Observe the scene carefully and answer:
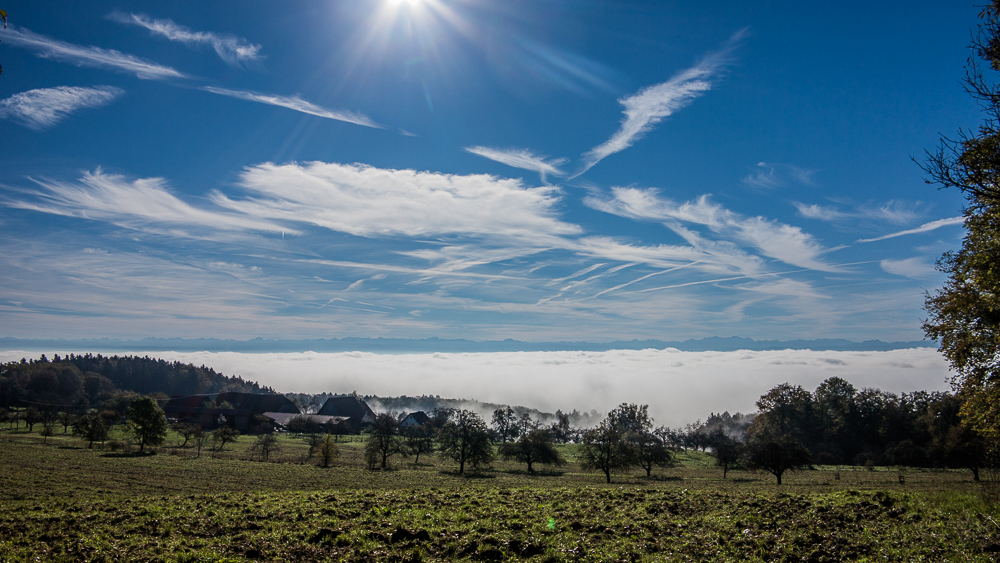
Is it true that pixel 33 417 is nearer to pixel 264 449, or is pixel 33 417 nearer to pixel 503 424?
pixel 264 449

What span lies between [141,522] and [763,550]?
21899 mm

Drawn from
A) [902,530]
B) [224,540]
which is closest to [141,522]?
[224,540]

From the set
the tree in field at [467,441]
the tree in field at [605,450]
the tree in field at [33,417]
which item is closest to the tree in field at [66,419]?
the tree in field at [33,417]

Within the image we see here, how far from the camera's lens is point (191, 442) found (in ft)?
283

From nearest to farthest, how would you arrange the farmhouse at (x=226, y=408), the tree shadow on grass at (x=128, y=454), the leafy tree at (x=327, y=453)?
the tree shadow on grass at (x=128, y=454), the leafy tree at (x=327, y=453), the farmhouse at (x=226, y=408)

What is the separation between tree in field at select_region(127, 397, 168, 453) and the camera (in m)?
65.4

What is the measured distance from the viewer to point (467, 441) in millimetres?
67875

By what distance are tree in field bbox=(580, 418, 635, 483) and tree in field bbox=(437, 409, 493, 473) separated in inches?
636

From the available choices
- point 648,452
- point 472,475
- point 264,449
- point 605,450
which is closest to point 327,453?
point 264,449

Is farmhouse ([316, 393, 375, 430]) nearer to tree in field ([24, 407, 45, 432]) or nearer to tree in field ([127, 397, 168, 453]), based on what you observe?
tree in field ([24, 407, 45, 432])

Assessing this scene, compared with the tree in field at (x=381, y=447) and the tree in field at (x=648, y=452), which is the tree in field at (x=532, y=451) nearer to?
the tree in field at (x=648, y=452)

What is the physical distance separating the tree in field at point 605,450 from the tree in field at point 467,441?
16.2 meters

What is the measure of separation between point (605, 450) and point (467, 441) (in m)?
21.3

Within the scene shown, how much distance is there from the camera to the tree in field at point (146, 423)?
214 feet
